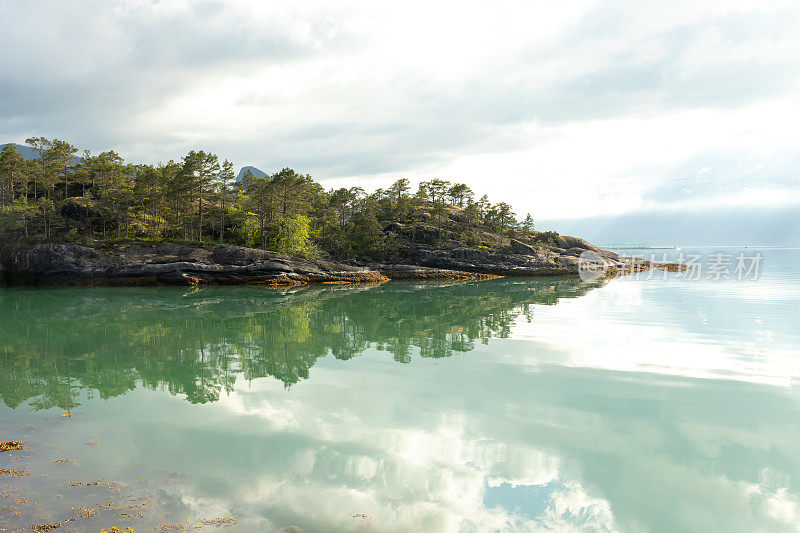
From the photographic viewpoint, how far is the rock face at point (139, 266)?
58062 mm

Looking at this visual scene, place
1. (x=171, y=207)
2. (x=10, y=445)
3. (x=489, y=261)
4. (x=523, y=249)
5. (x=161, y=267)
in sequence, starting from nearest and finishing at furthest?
(x=10, y=445) < (x=161, y=267) < (x=171, y=207) < (x=489, y=261) < (x=523, y=249)

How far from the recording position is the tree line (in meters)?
65.1

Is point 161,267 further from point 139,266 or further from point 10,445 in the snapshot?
point 10,445

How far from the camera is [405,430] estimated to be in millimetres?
11219

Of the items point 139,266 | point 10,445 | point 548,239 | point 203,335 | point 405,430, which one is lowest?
point 203,335

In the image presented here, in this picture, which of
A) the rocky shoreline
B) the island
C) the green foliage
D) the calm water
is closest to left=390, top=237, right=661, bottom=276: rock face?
the island

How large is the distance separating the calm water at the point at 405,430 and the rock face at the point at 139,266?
34.6 meters

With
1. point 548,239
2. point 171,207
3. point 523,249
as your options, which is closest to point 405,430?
point 171,207

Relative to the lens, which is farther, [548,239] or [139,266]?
[548,239]

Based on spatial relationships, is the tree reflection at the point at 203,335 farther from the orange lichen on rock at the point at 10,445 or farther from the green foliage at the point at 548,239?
the green foliage at the point at 548,239

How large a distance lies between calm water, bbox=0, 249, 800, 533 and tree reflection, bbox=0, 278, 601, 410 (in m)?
0.19

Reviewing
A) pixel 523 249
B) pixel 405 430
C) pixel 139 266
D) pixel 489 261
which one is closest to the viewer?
pixel 405 430

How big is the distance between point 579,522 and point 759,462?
5257mm

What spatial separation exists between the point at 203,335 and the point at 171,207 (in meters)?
59.7
